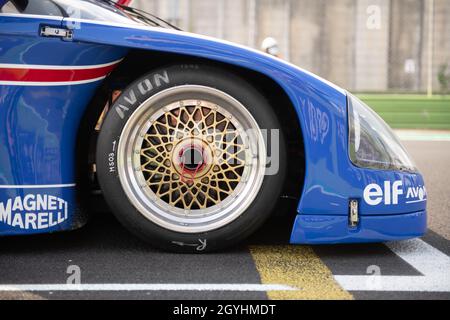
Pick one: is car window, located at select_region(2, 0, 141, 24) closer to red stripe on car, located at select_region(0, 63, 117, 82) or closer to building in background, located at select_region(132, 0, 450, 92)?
red stripe on car, located at select_region(0, 63, 117, 82)

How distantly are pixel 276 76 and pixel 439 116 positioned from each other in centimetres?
1408

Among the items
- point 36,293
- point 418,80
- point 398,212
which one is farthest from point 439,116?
point 418,80

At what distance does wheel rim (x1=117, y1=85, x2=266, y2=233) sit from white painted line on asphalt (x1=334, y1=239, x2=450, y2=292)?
1.93 ft

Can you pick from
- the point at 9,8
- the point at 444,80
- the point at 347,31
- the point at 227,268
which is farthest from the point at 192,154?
the point at 347,31

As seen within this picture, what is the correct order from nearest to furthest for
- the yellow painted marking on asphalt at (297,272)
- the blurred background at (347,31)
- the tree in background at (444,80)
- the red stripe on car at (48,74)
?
the yellow painted marking on asphalt at (297,272)
the red stripe on car at (48,74)
the tree in background at (444,80)
the blurred background at (347,31)

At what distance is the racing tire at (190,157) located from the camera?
2895 mm

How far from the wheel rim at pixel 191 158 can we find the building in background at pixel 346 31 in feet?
97.3

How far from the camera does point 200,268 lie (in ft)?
9.09

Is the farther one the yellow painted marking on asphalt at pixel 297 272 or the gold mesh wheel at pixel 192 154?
the gold mesh wheel at pixel 192 154

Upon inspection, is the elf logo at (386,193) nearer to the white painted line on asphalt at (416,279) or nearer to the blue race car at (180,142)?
the blue race car at (180,142)

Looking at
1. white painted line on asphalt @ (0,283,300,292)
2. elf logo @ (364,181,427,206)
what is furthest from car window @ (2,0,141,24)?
elf logo @ (364,181,427,206)

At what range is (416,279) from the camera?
8.65 ft

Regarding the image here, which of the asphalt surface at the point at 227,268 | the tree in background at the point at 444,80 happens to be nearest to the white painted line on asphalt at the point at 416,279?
the asphalt surface at the point at 227,268

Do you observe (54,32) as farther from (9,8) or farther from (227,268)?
(227,268)
